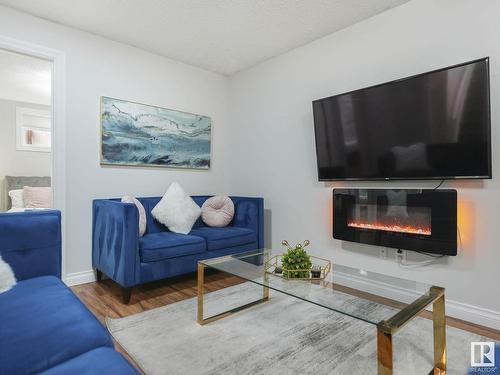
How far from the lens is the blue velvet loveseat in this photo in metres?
2.45

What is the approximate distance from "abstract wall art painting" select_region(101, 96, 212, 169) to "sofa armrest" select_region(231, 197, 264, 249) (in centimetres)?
86

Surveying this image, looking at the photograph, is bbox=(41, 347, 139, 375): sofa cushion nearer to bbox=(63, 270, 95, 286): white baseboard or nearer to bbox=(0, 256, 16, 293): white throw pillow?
bbox=(0, 256, 16, 293): white throw pillow

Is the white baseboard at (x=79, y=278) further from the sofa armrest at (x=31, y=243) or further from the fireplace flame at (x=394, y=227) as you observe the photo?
the fireplace flame at (x=394, y=227)

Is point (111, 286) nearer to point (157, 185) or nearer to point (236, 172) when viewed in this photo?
point (157, 185)

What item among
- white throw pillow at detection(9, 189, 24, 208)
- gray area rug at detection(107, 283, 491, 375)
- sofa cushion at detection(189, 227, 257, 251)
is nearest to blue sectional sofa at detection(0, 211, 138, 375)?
gray area rug at detection(107, 283, 491, 375)

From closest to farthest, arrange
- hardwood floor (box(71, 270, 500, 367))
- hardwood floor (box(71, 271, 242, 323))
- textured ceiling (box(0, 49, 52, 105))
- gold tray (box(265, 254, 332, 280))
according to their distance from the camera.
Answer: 1. gold tray (box(265, 254, 332, 280))
2. hardwood floor (box(71, 270, 500, 367))
3. hardwood floor (box(71, 271, 242, 323))
4. textured ceiling (box(0, 49, 52, 105))

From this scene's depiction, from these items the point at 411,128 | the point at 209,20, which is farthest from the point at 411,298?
the point at 209,20

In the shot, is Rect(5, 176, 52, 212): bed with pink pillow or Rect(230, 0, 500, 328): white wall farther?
Rect(5, 176, 52, 212): bed with pink pillow

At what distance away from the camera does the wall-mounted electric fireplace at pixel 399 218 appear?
225 centimetres

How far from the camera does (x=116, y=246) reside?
2527 mm

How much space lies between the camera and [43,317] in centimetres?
118

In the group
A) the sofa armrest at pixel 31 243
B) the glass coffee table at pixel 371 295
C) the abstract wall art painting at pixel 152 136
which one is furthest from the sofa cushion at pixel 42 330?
the abstract wall art painting at pixel 152 136

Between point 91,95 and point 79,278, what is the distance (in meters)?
1.81

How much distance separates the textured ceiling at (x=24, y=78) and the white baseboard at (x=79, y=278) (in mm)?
2179
